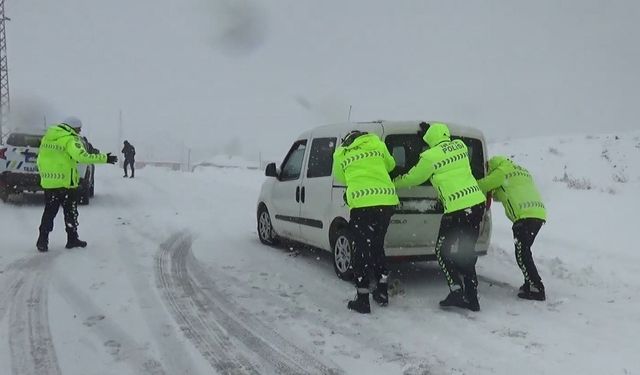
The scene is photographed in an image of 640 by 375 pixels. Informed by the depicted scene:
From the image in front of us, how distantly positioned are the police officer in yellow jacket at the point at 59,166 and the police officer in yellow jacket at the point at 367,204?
3772 millimetres

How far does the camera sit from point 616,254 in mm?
7367

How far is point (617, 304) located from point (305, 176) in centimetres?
389

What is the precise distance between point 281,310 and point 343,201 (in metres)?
1.54

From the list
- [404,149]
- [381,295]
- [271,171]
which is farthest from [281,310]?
[271,171]

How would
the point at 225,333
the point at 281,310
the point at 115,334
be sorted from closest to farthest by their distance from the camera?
the point at 115,334
the point at 225,333
the point at 281,310

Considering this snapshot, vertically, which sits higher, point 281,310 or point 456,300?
point 456,300

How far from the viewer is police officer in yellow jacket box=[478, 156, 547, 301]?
5645 mm

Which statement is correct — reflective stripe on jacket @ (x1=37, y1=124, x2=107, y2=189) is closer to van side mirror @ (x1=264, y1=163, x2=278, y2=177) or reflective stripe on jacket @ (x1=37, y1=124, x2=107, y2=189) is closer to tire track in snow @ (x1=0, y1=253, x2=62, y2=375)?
tire track in snow @ (x1=0, y1=253, x2=62, y2=375)

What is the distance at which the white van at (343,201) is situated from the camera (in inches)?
227

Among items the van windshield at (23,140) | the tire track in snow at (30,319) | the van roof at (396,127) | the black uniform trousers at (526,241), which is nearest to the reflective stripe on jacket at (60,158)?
the tire track in snow at (30,319)

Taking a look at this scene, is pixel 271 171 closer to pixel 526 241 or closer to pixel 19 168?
pixel 526 241

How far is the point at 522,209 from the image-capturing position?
5.70 metres

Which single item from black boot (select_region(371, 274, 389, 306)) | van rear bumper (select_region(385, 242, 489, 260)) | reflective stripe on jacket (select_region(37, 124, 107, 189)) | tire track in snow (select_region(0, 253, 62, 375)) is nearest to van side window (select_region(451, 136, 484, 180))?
van rear bumper (select_region(385, 242, 489, 260))

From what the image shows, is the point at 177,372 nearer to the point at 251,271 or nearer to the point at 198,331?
the point at 198,331
